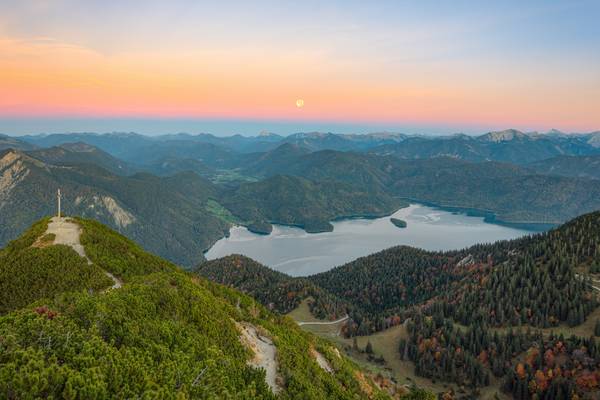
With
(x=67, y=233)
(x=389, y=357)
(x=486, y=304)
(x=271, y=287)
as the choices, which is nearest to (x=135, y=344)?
(x=67, y=233)

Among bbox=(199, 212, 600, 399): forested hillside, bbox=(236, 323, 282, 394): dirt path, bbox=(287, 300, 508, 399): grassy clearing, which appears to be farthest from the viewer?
bbox=(287, 300, 508, 399): grassy clearing

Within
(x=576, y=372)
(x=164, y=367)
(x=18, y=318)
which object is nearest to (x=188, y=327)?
(x=164, y=367)

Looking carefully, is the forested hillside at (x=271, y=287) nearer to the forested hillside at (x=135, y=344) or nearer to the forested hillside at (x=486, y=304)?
the forested hillside at (x=486, y=304)

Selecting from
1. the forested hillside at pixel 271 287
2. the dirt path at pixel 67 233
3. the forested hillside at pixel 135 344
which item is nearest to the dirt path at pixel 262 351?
the forested hillside at pixel 135 344

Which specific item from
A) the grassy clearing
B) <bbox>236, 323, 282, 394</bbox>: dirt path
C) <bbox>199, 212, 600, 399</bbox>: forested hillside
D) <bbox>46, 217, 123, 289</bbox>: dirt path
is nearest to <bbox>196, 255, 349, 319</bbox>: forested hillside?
<bbox>199, 212, 600, 399</bbox>: forested hillside

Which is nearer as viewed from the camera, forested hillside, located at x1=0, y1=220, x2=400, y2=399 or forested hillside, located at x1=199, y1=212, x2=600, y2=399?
forested hillside, located at x1=0, y1=220, x2=400, y2=399

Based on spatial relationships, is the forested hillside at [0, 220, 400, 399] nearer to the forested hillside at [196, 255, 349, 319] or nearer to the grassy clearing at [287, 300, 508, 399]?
the grassy clearing at [287, 300, 508, 399]

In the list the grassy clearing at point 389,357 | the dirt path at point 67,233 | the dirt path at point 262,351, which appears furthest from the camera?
A: the grassy clearing at point 389,357

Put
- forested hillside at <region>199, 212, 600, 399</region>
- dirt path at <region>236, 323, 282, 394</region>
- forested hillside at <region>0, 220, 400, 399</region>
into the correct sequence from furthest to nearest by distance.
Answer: forested hillside at <region>199, 212, 600, 399</region>, dirt path at <region>236, 323, 282, 394</region>, forested hillside at <region>0, 220, 400, 399</region>
